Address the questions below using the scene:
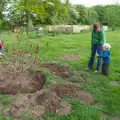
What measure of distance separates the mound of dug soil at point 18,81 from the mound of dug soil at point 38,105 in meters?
0.47

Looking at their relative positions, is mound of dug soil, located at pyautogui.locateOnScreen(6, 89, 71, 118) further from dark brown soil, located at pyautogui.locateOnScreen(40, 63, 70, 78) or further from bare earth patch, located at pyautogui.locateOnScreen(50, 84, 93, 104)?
dark brown soil, located at pyautogui.locateOnScreen(40, 63, 70, 78)

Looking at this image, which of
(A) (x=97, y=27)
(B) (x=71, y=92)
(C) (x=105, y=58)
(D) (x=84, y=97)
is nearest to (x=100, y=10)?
(A) (x=97, y=27)

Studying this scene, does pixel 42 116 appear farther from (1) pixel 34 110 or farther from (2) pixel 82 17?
(2) pixel 82 17

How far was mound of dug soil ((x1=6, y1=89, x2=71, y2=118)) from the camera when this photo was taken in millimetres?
3908

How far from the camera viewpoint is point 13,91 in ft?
15.7

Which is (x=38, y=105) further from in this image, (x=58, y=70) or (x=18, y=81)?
(x=58, y=70)

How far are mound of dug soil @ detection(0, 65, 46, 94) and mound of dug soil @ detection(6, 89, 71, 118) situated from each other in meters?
0.47

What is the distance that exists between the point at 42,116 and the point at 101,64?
12.2ft

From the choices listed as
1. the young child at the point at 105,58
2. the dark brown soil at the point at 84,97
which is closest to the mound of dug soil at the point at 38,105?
the dark brown soil at the point at 84,97

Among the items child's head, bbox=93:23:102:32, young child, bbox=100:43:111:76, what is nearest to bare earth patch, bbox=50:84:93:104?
young child, bbox=100:43:111:76

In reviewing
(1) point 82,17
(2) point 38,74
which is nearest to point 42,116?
(2) point 38,74

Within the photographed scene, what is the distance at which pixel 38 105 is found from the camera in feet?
13.4

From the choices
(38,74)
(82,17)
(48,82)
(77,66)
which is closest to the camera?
(48,82)

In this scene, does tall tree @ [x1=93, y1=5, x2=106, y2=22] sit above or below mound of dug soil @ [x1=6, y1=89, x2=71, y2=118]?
above
